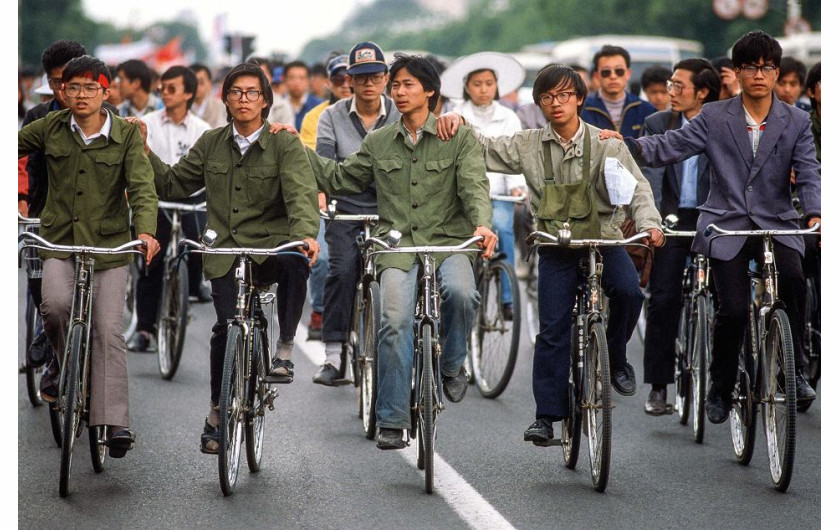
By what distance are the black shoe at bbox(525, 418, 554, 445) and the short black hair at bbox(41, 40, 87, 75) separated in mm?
3577

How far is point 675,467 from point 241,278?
246 cm

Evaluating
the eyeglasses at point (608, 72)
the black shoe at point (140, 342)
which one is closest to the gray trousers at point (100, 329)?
the black shoe at point (140, 342)

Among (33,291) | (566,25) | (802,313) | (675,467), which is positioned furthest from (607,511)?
(566,25)

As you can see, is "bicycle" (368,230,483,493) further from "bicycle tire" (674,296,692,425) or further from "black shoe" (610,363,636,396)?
"bicycle tire" (674,296,692,425)

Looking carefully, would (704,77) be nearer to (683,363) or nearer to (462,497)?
(683,363)

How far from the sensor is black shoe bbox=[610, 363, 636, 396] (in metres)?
7.68

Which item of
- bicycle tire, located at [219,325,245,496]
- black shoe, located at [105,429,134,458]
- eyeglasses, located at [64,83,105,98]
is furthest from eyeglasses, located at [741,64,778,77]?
black shoe, located at [105,429,134,458]

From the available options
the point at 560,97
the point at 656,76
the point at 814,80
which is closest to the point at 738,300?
the point at 560,97

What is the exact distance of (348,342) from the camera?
945 cm

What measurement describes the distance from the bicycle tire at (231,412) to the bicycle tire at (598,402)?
5.46 feet

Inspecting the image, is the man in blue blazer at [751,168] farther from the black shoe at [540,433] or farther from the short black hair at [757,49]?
the black shoe at [540,433]
